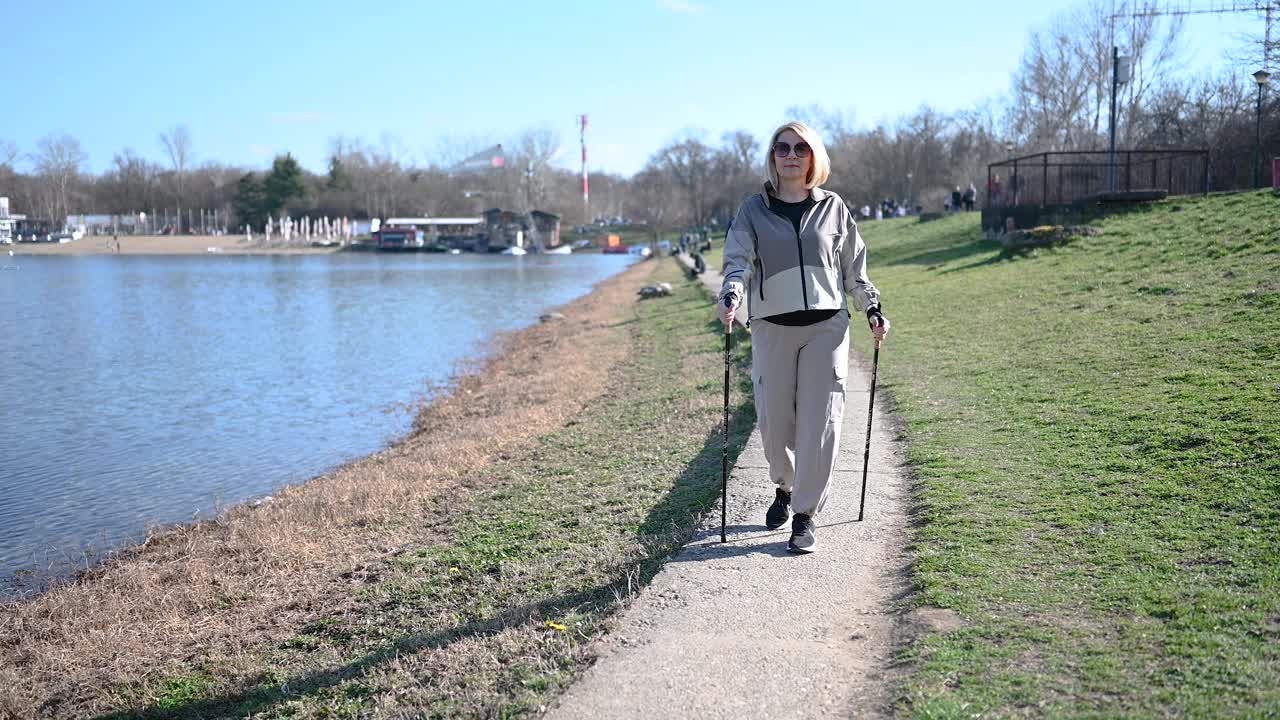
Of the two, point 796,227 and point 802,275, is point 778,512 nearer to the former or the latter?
point 802,275

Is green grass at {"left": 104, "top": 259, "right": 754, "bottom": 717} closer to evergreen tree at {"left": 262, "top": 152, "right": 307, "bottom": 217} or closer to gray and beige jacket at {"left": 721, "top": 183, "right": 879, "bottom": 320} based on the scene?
gray and beige jacket at {"left": 721, "top": 183, "right": 879, "bottom": 320}

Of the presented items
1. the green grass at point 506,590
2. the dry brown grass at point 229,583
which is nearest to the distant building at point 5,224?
the dry brown grass at point 229,583

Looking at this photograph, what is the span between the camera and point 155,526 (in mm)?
9664

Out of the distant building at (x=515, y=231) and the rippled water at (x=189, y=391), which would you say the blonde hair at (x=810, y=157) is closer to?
the rippled water at (x=189, y=391)

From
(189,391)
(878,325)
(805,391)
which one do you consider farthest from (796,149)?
(189,391)

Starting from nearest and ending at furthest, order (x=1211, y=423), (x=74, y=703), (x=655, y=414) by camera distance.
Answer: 1. (x=74, y=703)
2. (x=1211, y=423)
3. (x=655, y=414)

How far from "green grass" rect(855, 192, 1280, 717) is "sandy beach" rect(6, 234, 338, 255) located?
101m

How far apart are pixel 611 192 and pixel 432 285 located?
463 ft

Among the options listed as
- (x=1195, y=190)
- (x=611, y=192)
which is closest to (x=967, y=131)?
(x=1195, y=190)

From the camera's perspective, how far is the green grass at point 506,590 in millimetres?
4699

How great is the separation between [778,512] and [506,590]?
5.36 feet

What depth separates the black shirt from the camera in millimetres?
5301

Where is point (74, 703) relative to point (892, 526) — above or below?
below

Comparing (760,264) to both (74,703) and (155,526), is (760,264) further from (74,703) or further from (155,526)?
(155,526)
